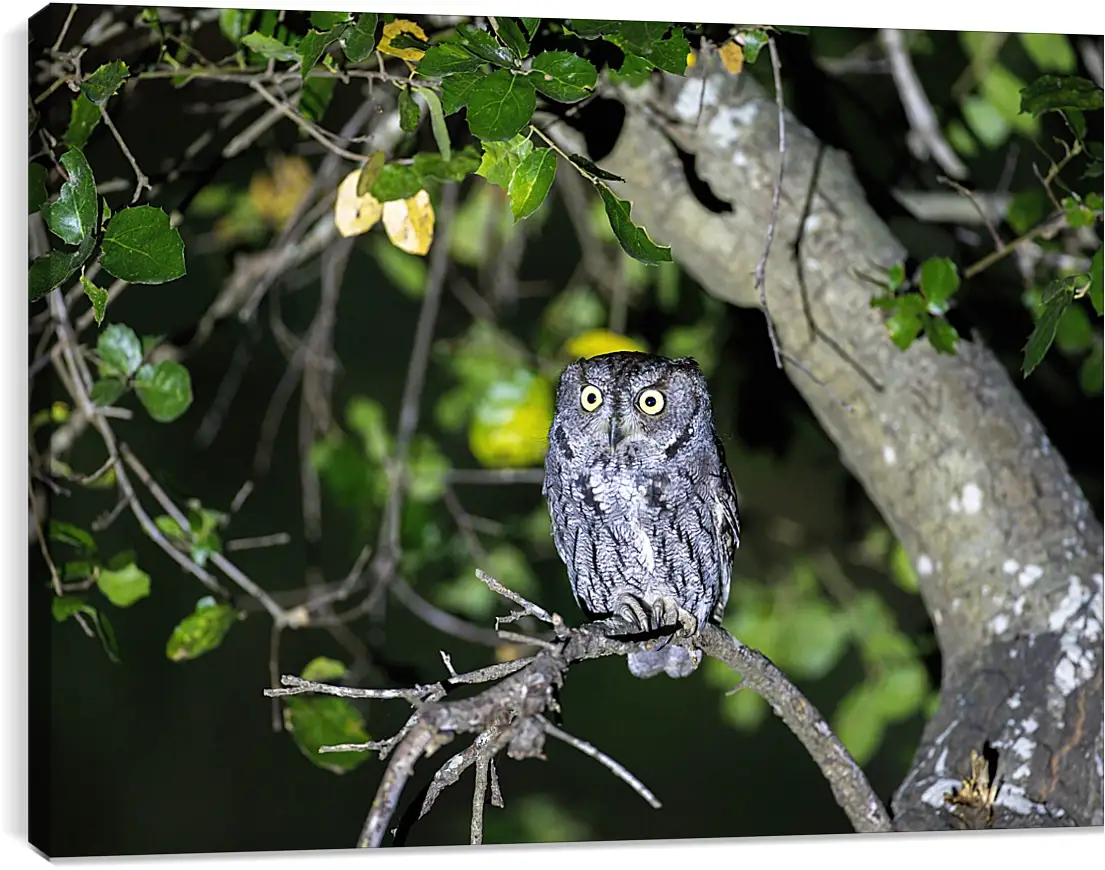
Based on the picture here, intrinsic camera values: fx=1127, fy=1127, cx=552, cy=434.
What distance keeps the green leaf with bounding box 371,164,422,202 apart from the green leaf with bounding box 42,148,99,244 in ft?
1.17

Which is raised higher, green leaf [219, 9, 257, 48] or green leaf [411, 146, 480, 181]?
green leaf [219, 9, 257, 48]

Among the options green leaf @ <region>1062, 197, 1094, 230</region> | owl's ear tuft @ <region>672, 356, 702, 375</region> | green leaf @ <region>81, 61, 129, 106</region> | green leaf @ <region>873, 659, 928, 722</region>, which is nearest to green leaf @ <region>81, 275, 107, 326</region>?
green leaf @ <region>81, 61, 129, 106</region>

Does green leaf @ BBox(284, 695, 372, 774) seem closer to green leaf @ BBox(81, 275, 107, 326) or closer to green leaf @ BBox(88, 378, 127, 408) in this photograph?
green leaf @ BBox(88, 378, 127, 408)

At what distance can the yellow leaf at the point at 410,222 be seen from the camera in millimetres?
1537

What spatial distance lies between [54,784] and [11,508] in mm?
1132

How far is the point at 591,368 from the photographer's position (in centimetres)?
167

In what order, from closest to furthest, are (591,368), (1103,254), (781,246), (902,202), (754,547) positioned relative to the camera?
1. (1103,254)
2. (591,368)
3. (781,246)
4. (902,202)
5. (754,547)

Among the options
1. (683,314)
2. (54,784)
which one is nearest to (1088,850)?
(683,314)

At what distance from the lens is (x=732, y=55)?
1670 mm

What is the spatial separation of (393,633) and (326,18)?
190cm

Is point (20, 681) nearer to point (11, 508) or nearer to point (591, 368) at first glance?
point (11, 508)

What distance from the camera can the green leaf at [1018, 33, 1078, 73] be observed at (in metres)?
2.01

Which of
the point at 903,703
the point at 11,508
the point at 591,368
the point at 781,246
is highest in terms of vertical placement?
the point at 781,246

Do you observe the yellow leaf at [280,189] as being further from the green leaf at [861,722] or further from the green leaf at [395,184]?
the green leaf at [861,722]
